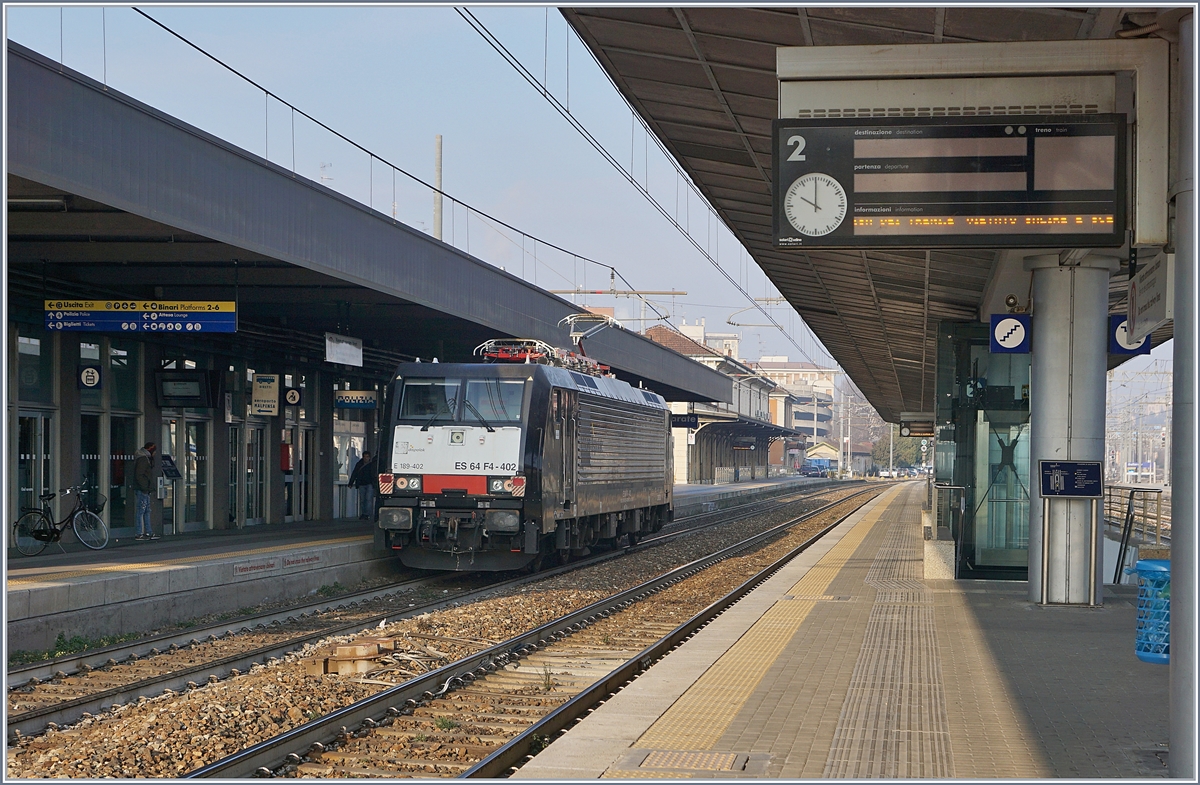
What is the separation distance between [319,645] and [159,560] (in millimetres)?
4388

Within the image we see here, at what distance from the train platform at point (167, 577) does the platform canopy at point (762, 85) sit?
711 cm

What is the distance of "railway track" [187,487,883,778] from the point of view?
6969 millimetres

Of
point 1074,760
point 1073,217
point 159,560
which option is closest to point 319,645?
point 159,560

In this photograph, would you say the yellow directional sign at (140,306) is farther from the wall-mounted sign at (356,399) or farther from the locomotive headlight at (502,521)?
the wall-mounted sign at (356,399)

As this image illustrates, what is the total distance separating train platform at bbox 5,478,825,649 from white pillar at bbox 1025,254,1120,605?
9.14 metres

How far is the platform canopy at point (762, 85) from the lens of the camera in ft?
24.8

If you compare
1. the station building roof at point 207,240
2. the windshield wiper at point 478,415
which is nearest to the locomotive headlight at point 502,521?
the windshield wiper at point 478,415

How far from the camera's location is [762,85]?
950 centimetres

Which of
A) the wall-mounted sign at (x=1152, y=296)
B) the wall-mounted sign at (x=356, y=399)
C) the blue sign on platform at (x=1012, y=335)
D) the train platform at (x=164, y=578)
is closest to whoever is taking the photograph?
the wall-mounted sign at (x=1152, y=296)

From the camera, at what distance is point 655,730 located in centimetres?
698

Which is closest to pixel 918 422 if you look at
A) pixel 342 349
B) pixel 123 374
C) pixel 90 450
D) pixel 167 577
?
pixel 342 349

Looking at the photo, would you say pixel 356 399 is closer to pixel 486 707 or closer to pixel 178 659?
pixel 178 659

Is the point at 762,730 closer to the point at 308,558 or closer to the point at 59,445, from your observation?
the point at 308,558

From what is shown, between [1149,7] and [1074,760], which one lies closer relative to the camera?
[1149,7]
